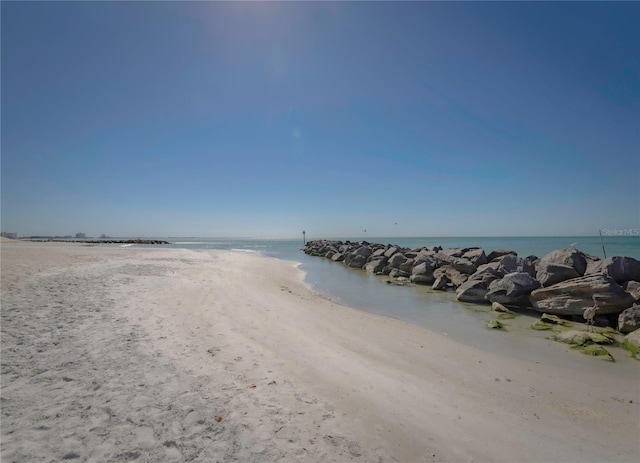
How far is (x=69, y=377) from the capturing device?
16.4ft

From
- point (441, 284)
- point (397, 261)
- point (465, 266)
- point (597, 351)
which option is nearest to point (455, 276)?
point (465, 266)

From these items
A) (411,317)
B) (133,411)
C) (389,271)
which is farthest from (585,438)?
(389,271)

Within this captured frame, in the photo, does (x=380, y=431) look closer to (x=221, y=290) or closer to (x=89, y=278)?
(x=221, y=290)

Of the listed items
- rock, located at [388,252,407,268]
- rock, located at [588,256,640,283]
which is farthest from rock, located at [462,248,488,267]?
rock, located at [588,256,640,283]

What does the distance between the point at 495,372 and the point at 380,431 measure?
13.4ft

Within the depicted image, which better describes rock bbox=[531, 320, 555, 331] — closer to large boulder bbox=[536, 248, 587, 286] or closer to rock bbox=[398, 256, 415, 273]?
large boulder bbox=[536, 248, 587, 286]

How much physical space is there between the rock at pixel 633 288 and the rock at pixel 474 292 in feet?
15.8

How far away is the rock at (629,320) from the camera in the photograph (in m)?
9.28

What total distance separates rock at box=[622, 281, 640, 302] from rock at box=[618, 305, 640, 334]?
142 centimetres

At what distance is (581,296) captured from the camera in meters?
11.0

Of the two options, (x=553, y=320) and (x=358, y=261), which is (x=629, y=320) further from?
(x=358, y=261)

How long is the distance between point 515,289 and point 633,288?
12.3 feet

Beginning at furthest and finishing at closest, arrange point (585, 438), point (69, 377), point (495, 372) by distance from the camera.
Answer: point (495, 372), point (69, 377), point (585, 438)

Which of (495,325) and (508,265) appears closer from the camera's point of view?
(495,325)
